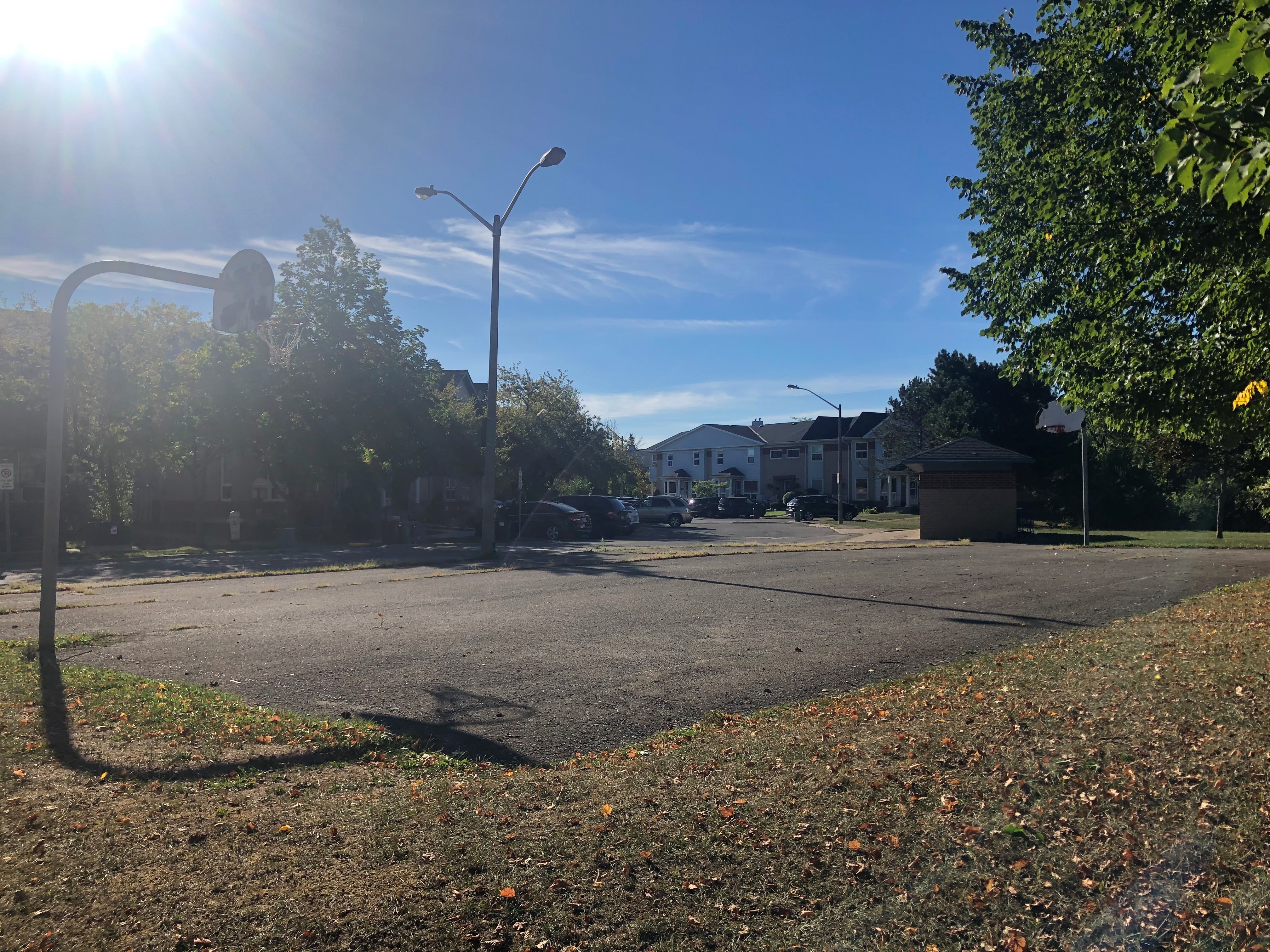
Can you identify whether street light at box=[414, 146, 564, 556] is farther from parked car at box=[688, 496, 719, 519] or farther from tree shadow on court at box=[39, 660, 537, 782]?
parked car at box=[688, 496, 719, 519]

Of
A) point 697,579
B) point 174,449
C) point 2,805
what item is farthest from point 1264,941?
point 174,449

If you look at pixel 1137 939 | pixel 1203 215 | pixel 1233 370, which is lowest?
pixel 1137 939

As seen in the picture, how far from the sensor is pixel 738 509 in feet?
198

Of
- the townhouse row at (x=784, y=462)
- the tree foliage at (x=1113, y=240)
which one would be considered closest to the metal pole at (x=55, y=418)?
the tree foliage at (x=1113, y=240)

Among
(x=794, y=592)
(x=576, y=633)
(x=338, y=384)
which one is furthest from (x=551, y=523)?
(x=576, y=633)

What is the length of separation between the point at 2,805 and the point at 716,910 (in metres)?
3.63

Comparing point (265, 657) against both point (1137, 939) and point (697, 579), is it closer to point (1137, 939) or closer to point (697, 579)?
point (1137, 939)

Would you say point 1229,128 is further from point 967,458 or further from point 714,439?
point 714,439

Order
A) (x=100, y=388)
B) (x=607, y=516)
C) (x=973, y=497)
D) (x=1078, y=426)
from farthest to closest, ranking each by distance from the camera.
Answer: (x=607, y=516) < (x=973, y=497) < (x=100, y=388) < (x=1078, y=426)

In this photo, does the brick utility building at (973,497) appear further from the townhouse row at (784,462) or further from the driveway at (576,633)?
the townhouse row at (784,462)

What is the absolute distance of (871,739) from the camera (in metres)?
5.58

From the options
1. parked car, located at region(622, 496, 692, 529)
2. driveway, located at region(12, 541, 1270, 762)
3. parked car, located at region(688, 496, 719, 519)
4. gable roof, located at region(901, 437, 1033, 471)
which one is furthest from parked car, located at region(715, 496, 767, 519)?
driveway, located at region(12, 541, 1270, 762)

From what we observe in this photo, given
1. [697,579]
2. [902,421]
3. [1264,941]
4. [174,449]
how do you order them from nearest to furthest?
1. [1264,941]
2. [697,579]
3. [174,449]
4. [902,421]

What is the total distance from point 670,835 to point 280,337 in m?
22.2
